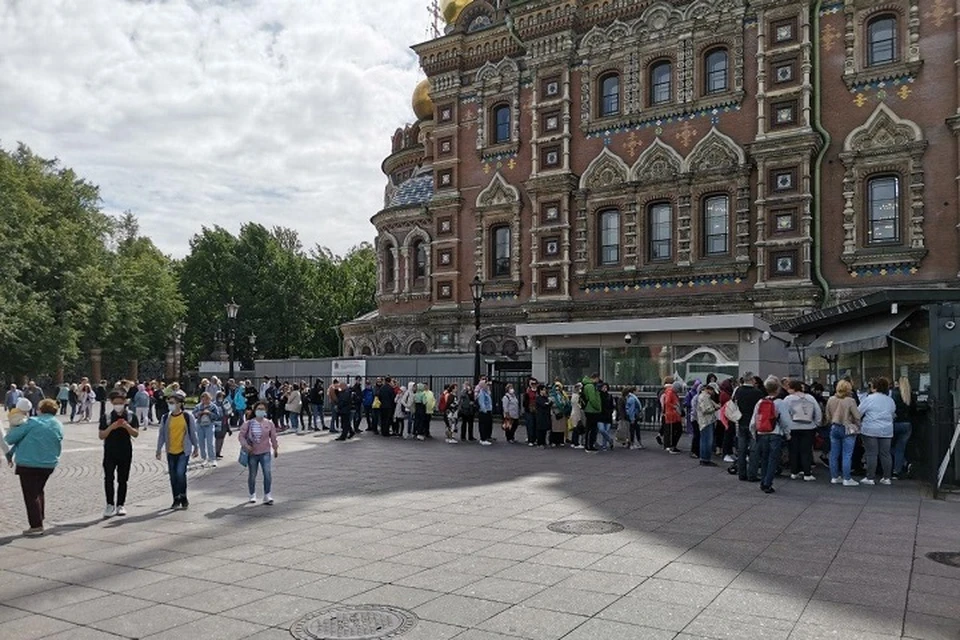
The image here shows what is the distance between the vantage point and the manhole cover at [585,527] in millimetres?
9430

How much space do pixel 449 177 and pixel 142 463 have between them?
20971 mm

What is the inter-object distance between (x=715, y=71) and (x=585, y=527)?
23.3m

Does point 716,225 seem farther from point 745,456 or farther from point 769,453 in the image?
point 769,453

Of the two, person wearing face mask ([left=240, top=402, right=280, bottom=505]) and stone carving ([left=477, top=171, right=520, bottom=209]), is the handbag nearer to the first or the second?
person wearing face mask ([left=240, top=402, right=280, bottom=505])

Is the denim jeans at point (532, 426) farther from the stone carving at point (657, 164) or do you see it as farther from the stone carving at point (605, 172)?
the stone carving at point (605, 172)

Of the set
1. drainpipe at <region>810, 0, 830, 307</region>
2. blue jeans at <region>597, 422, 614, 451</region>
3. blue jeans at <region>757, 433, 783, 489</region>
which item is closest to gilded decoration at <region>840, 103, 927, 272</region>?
drainpipe at <region>810, 0, 830, 307</region>

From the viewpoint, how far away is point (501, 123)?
1342 inches

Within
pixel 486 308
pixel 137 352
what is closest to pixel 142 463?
pixel 486 308

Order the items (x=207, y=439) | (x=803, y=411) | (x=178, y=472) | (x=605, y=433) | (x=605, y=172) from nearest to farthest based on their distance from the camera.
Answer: (x=178, y=472) < (x=803, y=411) < (x=207, y=439) < (x=605, y=433) < (x=605, y=172)

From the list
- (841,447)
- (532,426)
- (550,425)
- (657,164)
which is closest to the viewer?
(841,447)

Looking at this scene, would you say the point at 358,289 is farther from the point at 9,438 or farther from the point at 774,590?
the point at 774,590

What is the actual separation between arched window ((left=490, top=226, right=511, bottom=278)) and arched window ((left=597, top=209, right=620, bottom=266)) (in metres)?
4.17

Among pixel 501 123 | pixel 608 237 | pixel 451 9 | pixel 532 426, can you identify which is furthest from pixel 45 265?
pixel 532 426

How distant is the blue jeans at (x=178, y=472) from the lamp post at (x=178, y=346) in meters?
45.7
